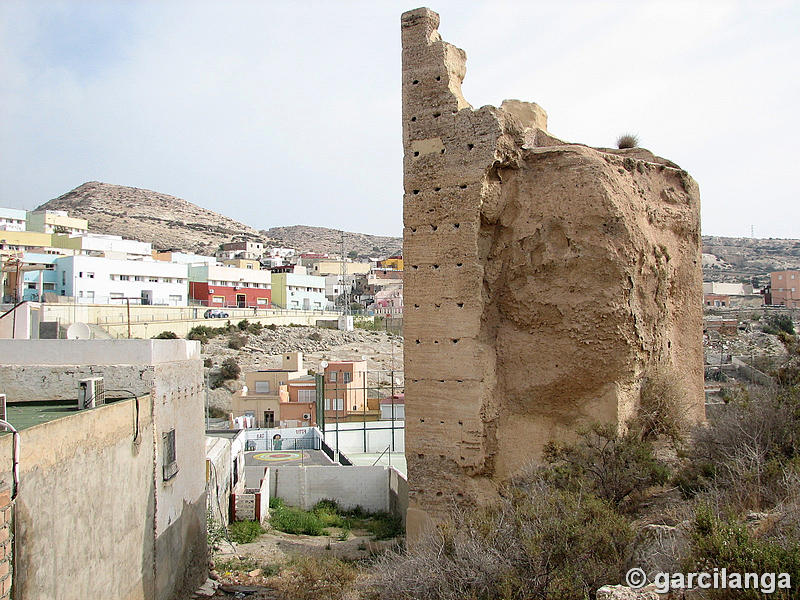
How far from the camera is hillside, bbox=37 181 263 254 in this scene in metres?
99.8

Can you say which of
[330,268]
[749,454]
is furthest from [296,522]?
[330,268]

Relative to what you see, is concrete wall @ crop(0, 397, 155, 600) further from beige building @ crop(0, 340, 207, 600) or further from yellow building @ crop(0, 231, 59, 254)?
yellow building @ crop(0, 231, 59, 254)

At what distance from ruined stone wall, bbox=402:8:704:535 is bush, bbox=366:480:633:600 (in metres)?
3.43

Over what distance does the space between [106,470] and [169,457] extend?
2.31 metres

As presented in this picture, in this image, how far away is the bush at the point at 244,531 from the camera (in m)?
14.0

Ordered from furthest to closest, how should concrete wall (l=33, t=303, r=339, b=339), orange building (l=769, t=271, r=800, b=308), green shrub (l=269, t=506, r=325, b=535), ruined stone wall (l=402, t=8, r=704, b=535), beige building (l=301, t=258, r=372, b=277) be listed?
beige building (l=301, t=258, r=372, b=277) < orange building (l=769, t=271, r=800, b=308) < concrete wall (l=33, t=303, r=339, b=339) < green shrub (l=269, t=506, r=325, b=535) < ruined stone wall (l=402, t=8, r=704, b=535)

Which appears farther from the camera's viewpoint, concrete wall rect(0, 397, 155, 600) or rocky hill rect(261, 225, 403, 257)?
rocky hill rect(261, 225, 403, 257)

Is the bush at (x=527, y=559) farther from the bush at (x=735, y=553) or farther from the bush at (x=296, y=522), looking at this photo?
the bush at (x=296, y=522)

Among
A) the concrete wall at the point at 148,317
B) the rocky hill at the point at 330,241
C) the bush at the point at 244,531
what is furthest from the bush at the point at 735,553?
the rocky hill at the point at 330,241

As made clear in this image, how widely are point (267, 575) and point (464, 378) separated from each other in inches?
170

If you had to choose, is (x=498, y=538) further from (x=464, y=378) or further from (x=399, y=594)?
(x=464, y=378)

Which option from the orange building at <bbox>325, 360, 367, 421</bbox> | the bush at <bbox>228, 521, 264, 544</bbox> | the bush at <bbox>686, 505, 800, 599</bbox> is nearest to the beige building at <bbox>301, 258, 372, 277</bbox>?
the orange building at <bbox>325, 360, 367, 421</bbox>

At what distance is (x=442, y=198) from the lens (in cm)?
1075

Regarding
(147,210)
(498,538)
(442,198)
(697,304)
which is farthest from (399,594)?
(147,210)
